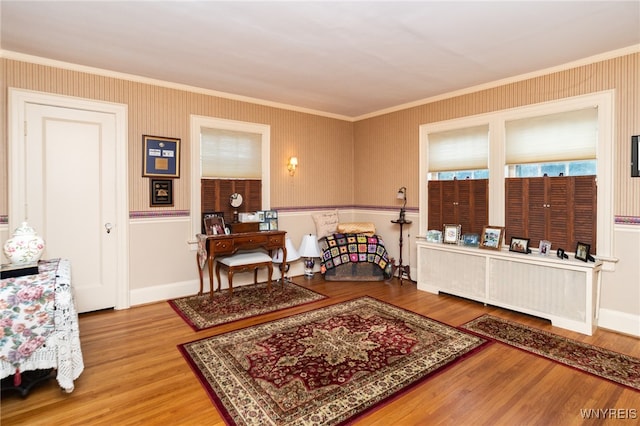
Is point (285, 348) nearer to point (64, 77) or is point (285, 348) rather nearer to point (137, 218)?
point (137, 218)

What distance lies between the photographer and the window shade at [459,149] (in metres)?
4.35

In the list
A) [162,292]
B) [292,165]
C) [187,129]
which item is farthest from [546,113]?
[162,292]

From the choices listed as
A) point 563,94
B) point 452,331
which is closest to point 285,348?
point 452,331

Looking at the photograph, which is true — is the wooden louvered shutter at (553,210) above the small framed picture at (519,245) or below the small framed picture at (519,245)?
above

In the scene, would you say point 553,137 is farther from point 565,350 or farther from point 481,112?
point 565,350

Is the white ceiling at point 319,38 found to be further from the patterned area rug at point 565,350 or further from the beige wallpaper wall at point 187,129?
the patterned area rug at point 565,350

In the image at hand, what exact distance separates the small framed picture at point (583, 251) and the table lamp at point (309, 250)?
3235mm

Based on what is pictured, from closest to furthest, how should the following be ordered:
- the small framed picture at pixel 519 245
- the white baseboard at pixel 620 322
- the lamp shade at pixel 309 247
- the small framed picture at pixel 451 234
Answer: the white baseboard at pixel 620 322, the small framed picture at pixel 519 245, the small framed picture at pixel 451 234, the lamp shade at pixel 309 247

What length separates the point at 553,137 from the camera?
3703 millimetres

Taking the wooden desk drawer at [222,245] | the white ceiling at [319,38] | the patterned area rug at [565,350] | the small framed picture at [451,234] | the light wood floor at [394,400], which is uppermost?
the white ceiling at [319,38]

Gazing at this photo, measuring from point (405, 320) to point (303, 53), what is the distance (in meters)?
2.88

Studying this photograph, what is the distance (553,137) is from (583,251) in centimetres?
126

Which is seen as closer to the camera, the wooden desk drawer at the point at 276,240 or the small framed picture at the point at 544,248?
the small framed picture at the point at 544,248

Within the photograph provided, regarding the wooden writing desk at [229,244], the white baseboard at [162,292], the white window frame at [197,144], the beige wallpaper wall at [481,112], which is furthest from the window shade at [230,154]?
the beige wallpaper wall at [481,112]
